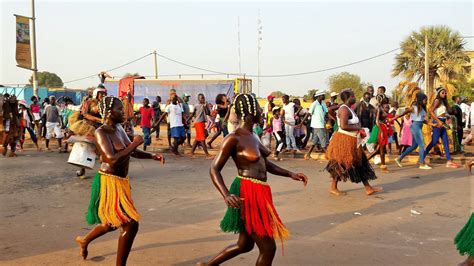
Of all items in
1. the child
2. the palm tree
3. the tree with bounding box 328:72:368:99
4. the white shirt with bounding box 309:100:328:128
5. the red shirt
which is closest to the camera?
the white shirt with bounding box 309:100:328:128

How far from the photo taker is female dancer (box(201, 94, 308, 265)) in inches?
140

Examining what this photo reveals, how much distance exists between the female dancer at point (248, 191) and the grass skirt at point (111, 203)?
3.03 ft

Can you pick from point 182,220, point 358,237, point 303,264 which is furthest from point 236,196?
point 182,220

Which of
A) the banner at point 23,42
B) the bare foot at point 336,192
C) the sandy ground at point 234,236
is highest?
the banner at point 23,42

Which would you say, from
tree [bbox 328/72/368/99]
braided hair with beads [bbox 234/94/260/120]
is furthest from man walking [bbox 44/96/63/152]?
tree [bbox 328/72/368/99]

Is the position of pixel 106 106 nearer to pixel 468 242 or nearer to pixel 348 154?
pixel 468 242

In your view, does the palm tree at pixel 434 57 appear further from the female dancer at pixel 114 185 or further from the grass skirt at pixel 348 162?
the female dancer at pixel 114 185

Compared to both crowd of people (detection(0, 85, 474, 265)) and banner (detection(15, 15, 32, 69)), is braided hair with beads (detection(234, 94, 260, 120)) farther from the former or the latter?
banner (detection(15, 15, 32, 69))

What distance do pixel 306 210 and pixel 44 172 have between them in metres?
6.27

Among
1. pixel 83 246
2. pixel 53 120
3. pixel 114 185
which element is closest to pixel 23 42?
pixel 53 120

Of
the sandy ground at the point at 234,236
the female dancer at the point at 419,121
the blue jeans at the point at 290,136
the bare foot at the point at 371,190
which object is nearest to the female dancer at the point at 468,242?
the sandy ground at the point at 234,236

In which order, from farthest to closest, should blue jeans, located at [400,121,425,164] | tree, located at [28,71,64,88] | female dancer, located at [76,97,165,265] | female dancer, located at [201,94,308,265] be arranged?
1. tree, located at [28,71,64,88]
2. blue jeans, located at [400,121,425,164]
3. female dancer, located at [76,97,165,265]
4. female dancer, located at [201,94,308,265]

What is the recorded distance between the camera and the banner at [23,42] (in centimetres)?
1914

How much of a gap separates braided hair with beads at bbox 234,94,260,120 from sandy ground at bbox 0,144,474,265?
5.00 ft
